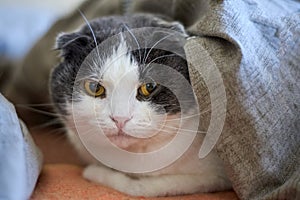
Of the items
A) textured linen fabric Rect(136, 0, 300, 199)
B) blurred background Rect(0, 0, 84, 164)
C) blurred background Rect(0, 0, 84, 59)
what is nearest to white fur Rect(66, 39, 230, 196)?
textured linen fabric Rect(136, 0, 300, 199)

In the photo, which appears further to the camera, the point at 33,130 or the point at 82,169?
the point at 33,130

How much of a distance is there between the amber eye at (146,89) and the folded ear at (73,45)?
15 centimetres

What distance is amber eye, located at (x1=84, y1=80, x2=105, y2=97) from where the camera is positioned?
33.3 inches

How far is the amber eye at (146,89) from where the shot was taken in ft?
2.71

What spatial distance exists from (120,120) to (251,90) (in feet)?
0.74

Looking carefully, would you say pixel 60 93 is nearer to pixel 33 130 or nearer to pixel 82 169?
pixel 82 169

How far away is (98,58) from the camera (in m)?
0.86

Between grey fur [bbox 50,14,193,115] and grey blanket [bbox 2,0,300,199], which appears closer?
grey blanket [bbox 2,0,300,199]

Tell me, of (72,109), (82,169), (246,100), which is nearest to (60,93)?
(72,109)

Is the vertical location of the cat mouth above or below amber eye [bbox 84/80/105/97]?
below

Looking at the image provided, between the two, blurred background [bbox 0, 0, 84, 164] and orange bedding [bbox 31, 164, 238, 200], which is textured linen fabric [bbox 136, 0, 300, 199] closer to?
orange bedding [bbox 31, 164, 238, 200]

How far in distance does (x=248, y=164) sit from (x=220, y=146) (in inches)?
2.2

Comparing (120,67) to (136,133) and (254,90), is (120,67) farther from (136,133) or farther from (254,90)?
(254,90)

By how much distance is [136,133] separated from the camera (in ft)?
2.68
